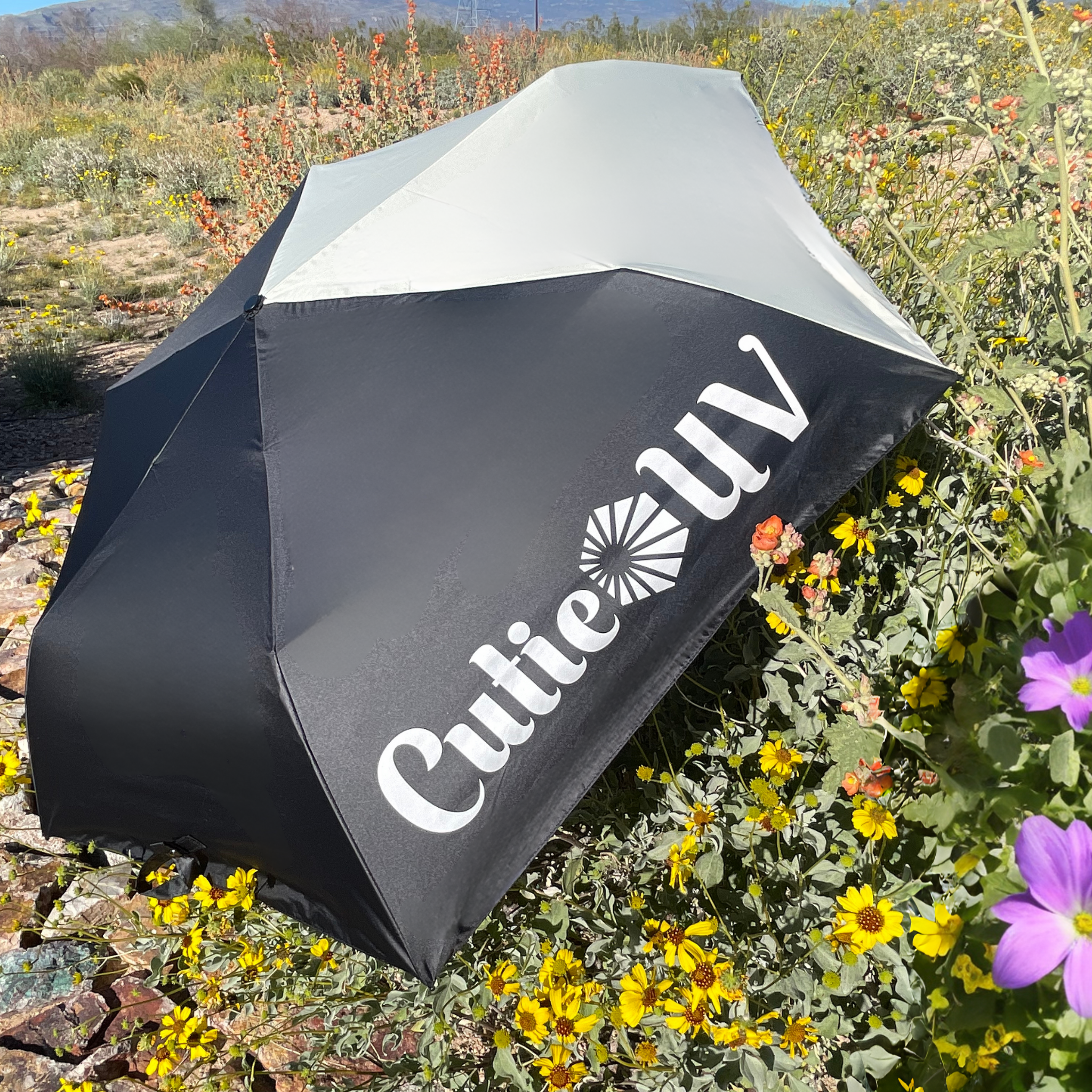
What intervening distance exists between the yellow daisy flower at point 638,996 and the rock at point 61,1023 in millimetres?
1328

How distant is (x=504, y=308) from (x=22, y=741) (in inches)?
82.1

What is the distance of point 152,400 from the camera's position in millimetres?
1733

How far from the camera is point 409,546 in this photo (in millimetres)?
1264

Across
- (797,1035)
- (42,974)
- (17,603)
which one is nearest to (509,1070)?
(797,1035)

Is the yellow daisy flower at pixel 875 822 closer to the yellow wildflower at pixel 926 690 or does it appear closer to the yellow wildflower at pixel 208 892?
the yellow wildflower at pixel 926 690

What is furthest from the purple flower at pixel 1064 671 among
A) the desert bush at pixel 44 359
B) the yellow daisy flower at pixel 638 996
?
the desert bush at pixel 44 359

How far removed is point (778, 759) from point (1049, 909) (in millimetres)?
721

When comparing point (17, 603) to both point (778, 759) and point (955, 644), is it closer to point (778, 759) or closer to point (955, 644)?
point (778, 759)

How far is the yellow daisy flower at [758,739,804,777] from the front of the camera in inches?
54.3

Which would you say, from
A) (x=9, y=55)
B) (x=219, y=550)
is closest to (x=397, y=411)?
(x=219, y=550)

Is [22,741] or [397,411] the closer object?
[397,411]

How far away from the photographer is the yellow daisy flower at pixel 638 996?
122 cm

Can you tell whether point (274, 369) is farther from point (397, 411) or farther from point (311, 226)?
point (311, 226)

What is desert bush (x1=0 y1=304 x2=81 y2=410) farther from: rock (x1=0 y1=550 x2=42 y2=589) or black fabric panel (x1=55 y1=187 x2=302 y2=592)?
black fabric panel (x1=55 y1=187 x2=302 y2=592)
